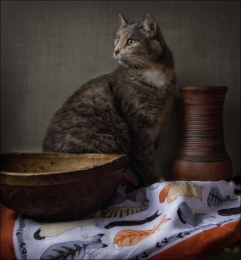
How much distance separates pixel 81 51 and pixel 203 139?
1.94 feet

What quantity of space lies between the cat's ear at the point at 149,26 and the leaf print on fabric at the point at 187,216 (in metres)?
0.60

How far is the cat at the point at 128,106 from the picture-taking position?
3.89ft

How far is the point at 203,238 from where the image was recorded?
812mm

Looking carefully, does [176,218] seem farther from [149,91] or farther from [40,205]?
[149,91]

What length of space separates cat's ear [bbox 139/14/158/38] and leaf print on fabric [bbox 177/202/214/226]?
604 mm

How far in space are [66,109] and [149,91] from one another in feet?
1.02

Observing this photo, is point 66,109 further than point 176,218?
Yes

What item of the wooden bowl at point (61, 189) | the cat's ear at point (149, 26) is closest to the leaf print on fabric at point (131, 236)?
the wooden bowl at point (61, 189)

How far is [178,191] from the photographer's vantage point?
100cm

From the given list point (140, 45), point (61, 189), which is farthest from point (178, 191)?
point (140, 45)

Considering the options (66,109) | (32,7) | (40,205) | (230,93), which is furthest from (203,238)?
(32,7)

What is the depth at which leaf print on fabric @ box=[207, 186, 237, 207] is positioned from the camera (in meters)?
1.05

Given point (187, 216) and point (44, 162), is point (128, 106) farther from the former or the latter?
point (187, 216)

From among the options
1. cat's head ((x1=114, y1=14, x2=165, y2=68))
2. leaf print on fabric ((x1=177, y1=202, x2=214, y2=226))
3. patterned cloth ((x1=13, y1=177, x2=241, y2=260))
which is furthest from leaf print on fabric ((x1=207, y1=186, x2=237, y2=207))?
cat's head ((x1=114, y1=14, x2=165, y2=68))
